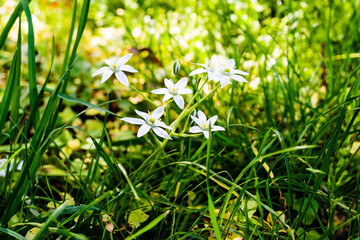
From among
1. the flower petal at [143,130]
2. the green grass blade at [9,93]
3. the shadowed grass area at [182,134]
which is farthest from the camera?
the green grass blade at [9,93]

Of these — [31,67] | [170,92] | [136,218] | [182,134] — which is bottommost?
[136,218]

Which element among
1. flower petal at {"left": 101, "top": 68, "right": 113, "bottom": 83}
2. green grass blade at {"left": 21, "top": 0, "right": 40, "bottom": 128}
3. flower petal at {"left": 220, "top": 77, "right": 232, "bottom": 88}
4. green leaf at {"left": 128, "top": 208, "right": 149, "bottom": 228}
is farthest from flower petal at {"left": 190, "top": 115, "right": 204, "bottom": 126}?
green grass blade at {"left": 21, "top": 0, "right": 40, "bottom": 128}

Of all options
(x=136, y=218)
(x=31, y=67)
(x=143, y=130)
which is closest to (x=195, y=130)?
(x=143, y=130)

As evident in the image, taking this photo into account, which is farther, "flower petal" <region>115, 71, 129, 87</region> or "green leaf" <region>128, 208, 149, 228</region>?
"green leaf" <region>128, 208, 149, 228</region>

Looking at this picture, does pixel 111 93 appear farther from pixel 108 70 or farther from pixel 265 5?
pixel 265 5

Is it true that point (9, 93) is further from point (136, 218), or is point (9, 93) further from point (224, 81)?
point (224, 81)

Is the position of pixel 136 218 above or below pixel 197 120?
below

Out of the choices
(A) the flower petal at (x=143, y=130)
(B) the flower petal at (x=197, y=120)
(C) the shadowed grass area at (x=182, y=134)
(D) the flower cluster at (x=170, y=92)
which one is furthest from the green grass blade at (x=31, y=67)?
(B) the flower petal at (x=197, y=120)

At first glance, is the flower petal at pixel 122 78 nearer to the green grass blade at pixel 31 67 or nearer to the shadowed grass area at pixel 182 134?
Answer: the shadowed grass area at pixel 182 134

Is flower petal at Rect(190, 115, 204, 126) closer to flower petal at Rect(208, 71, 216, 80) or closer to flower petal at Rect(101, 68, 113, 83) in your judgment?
flower petal at Rect(208, 71, 216, 80)

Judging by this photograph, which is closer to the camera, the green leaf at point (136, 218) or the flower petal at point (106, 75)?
the flower petal at point (106, 75)
